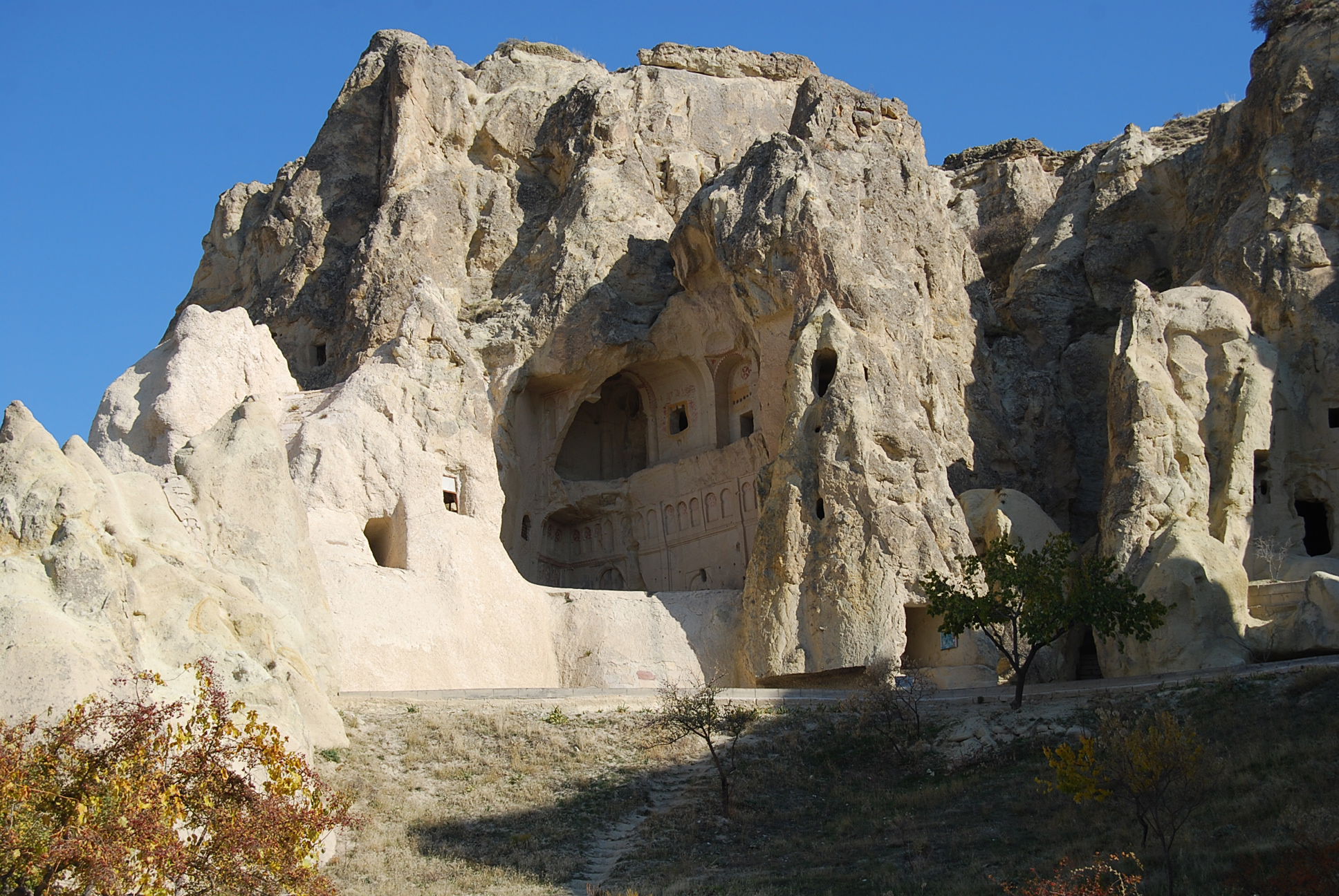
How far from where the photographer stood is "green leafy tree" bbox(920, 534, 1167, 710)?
2716 centimetres

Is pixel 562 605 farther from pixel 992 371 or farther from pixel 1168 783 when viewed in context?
pixel 1168 783

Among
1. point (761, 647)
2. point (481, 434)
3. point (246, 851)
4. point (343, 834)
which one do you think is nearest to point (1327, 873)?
point (246, 851)

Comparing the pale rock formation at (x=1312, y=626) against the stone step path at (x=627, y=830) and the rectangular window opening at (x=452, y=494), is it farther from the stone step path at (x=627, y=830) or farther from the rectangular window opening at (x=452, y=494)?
the rectangular window opening at (x=452, y=494)

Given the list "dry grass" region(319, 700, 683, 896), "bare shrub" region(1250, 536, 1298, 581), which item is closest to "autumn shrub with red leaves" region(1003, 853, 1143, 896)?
"dry grass" region(319, 700, 683, 896)

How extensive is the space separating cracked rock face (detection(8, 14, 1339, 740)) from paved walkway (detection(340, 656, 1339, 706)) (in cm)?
196

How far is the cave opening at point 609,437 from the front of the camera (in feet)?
150

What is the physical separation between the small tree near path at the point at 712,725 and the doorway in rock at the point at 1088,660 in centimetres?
1090

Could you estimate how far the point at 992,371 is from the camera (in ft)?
141

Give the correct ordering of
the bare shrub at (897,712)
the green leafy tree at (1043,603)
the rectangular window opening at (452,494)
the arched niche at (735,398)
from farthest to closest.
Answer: the arched niche at (735,398)
the rectangular window opening at (452,494)
the green leafy tree at (1043,603)
the bare shrub at (897,712)

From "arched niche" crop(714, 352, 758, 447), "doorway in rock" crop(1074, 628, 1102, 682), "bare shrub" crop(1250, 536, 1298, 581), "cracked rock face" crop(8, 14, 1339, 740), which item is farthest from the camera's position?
"arched niche" crop(714, 352, 758, 447)

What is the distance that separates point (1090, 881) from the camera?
15633mm

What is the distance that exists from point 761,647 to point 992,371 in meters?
13.3

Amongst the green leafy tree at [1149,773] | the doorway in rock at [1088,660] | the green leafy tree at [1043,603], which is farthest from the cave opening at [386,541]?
the green leafy tree at [1149,773]

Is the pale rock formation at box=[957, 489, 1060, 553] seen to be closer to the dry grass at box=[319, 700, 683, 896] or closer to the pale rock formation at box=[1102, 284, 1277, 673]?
the pale rock formation at box=[1102, 284, 1277, 673]
